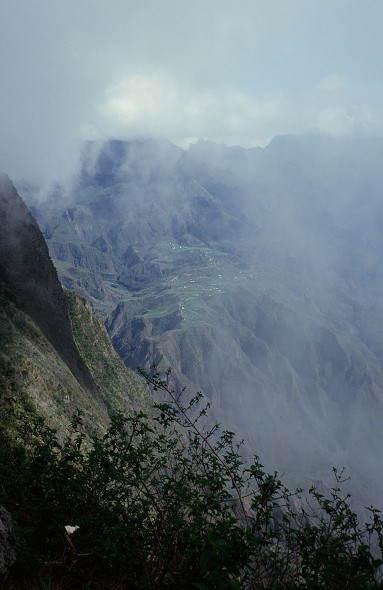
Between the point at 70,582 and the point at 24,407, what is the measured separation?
3426cm

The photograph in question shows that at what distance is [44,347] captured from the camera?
5738 centimetres

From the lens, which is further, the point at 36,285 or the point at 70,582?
the point at 36,285

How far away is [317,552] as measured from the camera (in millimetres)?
8031

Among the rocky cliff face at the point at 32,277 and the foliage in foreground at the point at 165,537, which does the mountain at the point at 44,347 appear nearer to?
the rocky cliff face at the point at 32,277

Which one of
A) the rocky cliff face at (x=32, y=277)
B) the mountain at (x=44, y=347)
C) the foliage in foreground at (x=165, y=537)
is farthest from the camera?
the rocky cliff face at (x=32, y=277)

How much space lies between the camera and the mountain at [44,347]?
43.9 meters

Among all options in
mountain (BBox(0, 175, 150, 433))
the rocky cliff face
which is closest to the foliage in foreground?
mountain (BBox(0, 175, 150, 433))

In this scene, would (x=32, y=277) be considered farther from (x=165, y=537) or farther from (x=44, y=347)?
(x=165, y=537)

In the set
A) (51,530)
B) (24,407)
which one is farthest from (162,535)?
(24,407)

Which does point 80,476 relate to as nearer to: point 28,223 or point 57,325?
point 57,325

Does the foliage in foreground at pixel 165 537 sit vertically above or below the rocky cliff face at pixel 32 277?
below

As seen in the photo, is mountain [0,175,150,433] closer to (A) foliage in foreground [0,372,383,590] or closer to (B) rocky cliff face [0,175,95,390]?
(B) rocky cliff face [0,175,95,390]

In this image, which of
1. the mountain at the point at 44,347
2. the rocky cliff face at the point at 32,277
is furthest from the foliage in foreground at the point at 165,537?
the rocky cliff face at the point at 32,277

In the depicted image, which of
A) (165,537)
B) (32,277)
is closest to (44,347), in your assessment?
(32,277)
